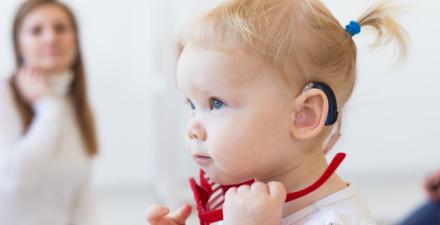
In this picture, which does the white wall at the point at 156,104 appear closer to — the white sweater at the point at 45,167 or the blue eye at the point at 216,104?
the white sweater at the point at 45,167

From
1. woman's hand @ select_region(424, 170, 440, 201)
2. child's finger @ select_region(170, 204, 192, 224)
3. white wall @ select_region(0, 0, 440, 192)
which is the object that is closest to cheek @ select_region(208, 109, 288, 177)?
child's finger @ select_region(170, 204, 192, 224)

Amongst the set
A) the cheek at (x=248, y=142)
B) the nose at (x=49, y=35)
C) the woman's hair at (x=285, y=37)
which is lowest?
the nose at (x=49, y=35)

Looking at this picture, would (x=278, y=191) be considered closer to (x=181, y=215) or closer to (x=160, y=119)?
(x=181, y=215)

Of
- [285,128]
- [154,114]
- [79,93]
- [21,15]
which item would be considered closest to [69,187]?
[79,93]

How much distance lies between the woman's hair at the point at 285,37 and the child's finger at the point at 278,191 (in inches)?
5.2

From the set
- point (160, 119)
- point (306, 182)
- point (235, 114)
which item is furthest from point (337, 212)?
point (160, 119)

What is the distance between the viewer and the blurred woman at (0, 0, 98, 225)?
7.70 ft

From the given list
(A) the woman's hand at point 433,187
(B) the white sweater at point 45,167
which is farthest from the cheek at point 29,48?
(A) the woman's hand at point 433,187

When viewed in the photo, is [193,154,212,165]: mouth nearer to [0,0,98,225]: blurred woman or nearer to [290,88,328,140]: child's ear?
[290,88,328,140]: child's ear

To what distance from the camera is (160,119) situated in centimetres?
332

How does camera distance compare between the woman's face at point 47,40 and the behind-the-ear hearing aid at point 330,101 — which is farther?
the woman's face at point 47,40

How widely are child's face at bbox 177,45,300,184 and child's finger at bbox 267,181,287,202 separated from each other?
0.15 feet

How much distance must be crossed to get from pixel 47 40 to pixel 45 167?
17.9 inches

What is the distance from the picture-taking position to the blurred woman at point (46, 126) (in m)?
2.35
